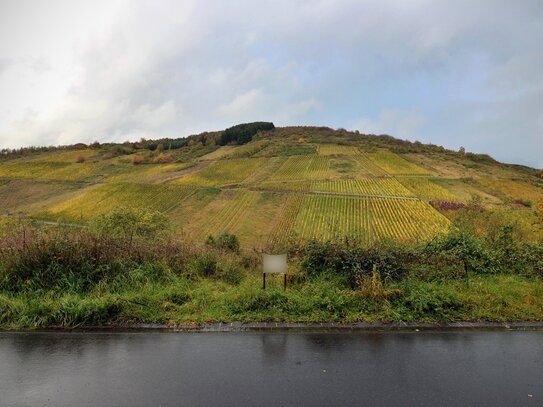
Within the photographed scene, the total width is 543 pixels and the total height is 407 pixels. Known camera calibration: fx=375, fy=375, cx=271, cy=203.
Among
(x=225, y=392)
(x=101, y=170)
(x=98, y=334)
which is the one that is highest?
(x=101, y=170)

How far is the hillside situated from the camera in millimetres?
48438

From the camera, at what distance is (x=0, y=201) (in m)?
66.8

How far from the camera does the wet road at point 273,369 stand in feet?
13.8

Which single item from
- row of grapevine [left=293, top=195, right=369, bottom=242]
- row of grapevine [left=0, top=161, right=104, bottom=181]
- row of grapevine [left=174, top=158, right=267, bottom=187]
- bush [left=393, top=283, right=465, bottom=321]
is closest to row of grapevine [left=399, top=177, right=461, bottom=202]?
A: row of grapevine [left=293, top=195, right=369, bottom=242]

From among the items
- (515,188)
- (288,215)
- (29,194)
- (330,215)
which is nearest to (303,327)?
(288,215)

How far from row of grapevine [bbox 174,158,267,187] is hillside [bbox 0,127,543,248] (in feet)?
0.74

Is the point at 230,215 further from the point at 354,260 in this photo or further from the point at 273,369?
the point at 273,369

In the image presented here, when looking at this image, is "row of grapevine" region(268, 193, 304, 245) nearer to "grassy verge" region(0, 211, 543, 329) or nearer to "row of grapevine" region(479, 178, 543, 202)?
"grassy verge" region(0, 211, 543, 329)

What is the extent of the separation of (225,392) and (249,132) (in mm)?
129004

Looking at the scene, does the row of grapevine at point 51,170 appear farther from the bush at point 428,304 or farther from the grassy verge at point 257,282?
the bush at point 428,304

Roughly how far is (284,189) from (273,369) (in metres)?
58.2

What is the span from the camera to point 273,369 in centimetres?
473

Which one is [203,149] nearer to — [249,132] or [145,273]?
[249,132]

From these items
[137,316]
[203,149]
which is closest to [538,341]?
[137,316]
